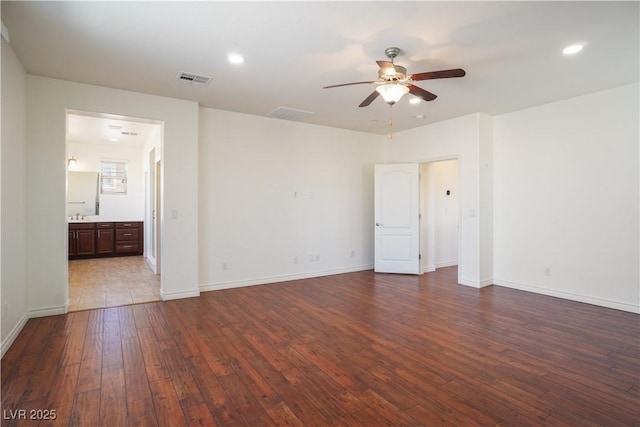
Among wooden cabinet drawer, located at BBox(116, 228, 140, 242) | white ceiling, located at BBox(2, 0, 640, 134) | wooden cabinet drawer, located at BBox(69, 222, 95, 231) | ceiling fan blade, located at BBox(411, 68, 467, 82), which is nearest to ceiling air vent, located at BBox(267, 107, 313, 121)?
white ceiling, located at BBox(2, 0, 640, 134)

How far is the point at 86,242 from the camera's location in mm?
7836

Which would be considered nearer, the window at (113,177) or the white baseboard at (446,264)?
the white baseboard at (446,264)

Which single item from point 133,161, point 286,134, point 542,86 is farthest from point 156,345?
point 133,161

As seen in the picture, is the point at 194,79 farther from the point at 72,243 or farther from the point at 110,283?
the point at 72,243

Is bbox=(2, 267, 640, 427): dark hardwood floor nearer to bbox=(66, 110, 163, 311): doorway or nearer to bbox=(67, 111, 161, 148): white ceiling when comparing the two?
bbox=(66, 110, 163, 311): doorway

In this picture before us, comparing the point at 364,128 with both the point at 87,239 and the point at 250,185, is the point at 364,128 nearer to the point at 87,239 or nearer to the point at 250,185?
the point at 250,185

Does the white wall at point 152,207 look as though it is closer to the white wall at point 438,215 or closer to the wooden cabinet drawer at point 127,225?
the wooden cabinet drawer at point 127,225

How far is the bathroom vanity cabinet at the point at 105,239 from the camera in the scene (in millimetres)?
7719

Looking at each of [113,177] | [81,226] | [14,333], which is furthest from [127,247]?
[14,333]

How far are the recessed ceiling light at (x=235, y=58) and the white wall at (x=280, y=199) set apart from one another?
1.85 m

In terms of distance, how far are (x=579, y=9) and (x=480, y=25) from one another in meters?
0.67

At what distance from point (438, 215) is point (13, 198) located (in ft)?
21.5

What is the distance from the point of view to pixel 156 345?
302cm

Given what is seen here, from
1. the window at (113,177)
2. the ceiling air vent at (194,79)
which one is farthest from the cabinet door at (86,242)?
the ceiling air vent at (194,79)
